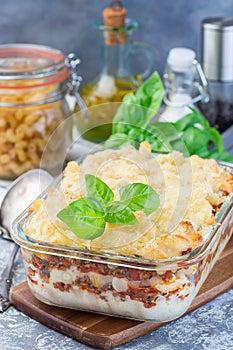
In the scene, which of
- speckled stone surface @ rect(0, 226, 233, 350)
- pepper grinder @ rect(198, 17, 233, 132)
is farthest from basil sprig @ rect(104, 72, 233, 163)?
speckled stone surface @ rect(0, 226, 233, 350)

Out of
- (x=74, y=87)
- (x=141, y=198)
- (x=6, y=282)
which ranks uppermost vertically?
(x=141, y=198)

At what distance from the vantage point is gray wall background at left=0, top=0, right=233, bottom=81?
6.61 feet

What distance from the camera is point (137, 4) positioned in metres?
2.09

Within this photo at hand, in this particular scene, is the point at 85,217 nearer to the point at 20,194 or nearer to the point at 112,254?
the point at 112,254

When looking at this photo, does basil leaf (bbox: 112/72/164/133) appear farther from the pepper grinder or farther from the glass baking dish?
the glass baking dish

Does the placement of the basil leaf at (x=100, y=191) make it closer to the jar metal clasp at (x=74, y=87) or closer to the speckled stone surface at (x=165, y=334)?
the speckled stone surface at (x=165, y=334)

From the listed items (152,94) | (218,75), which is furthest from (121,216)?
(218,75)

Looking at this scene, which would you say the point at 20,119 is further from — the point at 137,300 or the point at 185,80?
the point at 137,300

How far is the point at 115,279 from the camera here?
3.72 feet

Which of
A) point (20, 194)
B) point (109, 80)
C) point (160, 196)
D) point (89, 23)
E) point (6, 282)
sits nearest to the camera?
point (160, 196)

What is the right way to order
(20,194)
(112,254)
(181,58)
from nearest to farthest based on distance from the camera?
(112,254)
(20,194)
(181,58)

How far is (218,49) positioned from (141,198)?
2.53ft

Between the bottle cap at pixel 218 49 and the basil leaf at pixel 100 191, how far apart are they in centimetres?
74

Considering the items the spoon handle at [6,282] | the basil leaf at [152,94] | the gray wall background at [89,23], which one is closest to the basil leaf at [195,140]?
the basil leaf at [152,94]
